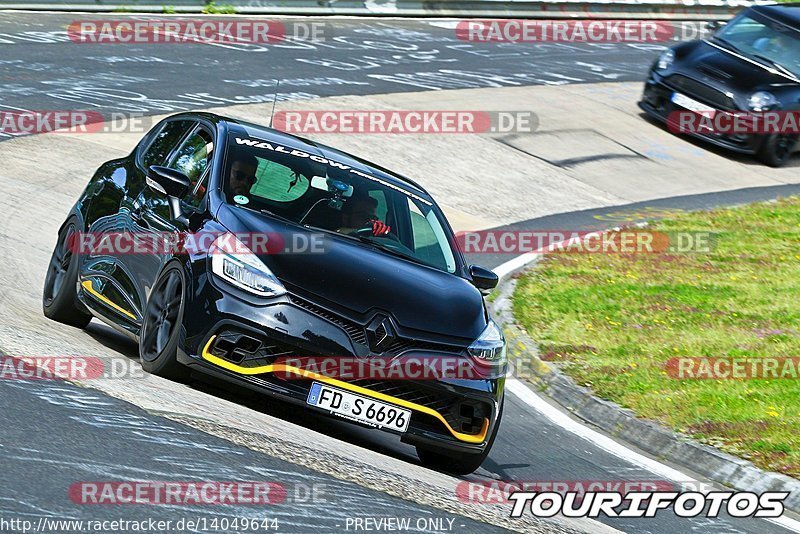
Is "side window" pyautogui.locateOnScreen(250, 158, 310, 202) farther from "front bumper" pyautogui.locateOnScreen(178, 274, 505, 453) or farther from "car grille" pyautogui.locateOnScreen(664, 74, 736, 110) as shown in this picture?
"car grille" pyautogui.locateOnScreen(664, 74, 736, 110)

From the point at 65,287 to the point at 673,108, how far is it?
13890 mm

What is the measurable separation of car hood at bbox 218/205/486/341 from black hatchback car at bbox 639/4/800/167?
13220mm

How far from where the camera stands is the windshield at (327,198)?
7.73 meters

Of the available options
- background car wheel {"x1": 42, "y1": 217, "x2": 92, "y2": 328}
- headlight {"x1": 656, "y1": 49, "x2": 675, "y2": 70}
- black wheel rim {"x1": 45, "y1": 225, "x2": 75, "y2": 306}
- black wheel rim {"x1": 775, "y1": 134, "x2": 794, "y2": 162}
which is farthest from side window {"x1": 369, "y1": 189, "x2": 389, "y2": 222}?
black wheel rim {"x1": 775, "y1": 134, "x2": 794, "y2": 162}

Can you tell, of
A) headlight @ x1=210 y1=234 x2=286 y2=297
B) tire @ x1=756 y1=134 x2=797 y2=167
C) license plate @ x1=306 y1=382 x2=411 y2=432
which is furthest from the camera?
tire @ x1=756 y1=134 x2=797 y2=167

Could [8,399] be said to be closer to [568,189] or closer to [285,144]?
[285,144]

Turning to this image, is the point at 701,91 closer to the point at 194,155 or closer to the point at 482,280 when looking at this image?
the point at 482,280

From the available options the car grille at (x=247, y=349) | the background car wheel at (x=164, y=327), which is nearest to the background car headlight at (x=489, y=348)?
the car grille at (x=247, y=349)

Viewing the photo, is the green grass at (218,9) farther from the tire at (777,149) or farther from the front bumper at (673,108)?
the tire at (777,149)

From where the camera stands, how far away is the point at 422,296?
7168 millimetres

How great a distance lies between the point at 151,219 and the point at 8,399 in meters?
2.18

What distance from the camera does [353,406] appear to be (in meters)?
6.68

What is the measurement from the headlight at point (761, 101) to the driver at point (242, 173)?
43.5ft

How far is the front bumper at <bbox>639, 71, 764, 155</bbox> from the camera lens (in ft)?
66.0
